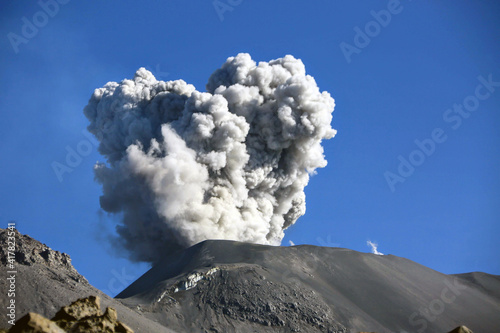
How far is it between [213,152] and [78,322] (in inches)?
1606

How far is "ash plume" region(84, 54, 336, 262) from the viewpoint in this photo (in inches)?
1870

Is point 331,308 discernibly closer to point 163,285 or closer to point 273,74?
point 163,285

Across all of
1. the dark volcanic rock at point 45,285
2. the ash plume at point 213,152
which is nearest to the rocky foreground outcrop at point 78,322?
the dark volcanic rock at point 45,285

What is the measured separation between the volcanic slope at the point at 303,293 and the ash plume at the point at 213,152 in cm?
686

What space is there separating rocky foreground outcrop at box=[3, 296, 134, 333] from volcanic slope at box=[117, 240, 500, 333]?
62.0 ft

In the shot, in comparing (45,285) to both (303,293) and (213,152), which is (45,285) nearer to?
(303,293)

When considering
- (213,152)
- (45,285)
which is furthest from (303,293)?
(213,152)

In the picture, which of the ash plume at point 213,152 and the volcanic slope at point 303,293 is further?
the ash plume at point 213,152

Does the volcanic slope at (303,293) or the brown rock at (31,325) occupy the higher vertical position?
the volcanic slope at (303,293)

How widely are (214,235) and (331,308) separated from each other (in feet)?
55.5

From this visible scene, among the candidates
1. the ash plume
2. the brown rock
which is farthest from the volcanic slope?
the brown rock

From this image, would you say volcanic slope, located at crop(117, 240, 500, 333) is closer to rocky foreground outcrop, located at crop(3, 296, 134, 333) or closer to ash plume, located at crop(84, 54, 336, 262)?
ash plume, located at crop(84, 54, 336, 262)

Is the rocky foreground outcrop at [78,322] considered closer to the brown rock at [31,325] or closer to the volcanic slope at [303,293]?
the brown rock at [31,325]

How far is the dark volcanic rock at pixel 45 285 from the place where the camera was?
22.8 m
